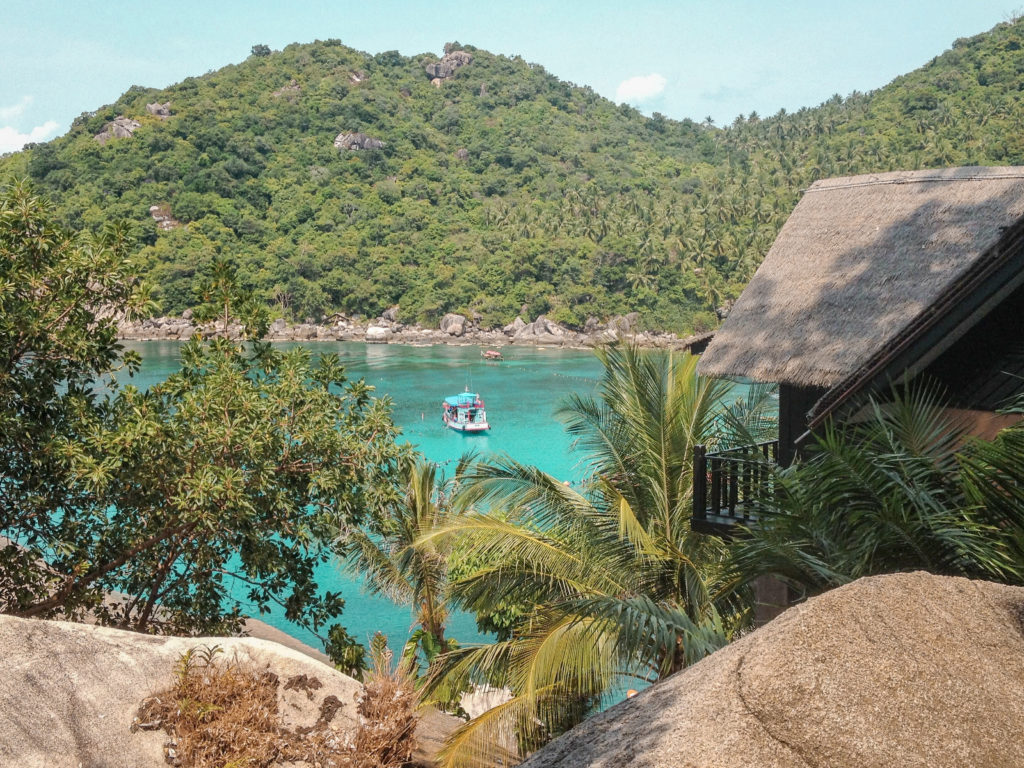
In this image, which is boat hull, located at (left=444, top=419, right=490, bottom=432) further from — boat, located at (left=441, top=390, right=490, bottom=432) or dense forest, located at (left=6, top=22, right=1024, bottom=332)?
dense forest, located at (left=6, top=22, right=1024, bottom=332)

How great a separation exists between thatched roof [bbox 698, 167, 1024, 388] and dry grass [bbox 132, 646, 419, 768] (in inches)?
156

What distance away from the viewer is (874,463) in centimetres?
421

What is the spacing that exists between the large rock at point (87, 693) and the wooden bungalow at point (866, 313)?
348cm

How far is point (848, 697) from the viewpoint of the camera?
2426 millimetres

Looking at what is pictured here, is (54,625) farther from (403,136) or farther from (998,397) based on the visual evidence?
(403,136)

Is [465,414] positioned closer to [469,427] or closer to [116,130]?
[469,427]

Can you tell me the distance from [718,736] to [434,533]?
4825 millimetres

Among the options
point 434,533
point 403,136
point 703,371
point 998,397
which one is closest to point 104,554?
point 434,533

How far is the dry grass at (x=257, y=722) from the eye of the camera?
446 centimetres

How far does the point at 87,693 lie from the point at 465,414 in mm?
37973

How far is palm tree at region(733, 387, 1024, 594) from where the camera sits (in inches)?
141

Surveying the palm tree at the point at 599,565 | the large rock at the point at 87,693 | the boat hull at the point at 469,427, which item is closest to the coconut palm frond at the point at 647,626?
the palm tree at the point at 599,565

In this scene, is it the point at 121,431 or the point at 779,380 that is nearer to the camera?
the point at 121,431

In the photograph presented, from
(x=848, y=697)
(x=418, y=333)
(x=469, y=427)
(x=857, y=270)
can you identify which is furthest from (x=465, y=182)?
(x=848, y=697)
